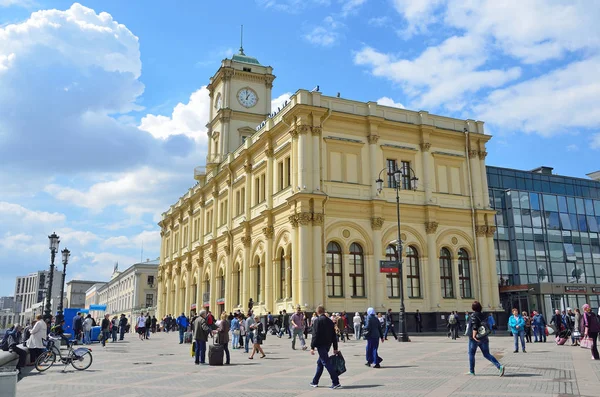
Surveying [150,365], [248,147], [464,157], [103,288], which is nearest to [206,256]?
[248,147]

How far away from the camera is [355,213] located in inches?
1420

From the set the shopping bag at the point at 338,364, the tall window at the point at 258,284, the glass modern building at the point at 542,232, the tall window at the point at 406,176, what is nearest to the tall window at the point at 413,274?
the tall window at the point at 406,176

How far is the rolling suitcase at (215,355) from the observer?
16973 millimetres

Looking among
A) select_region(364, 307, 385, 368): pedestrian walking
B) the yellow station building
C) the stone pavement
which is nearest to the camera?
the stone pavement

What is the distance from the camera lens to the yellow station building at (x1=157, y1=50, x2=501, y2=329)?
34.9 m

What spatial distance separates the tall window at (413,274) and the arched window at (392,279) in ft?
2.85

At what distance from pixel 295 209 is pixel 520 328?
58.9 ft

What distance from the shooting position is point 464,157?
135 feet

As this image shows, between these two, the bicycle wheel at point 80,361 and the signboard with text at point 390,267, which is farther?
the signboard with text at point 390,267

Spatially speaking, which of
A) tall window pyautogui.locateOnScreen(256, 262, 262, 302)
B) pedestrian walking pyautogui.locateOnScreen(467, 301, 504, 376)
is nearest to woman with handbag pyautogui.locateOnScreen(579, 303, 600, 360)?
pedestrian walking pyautogui.locateOnScreen(467, 301, 504, 376)

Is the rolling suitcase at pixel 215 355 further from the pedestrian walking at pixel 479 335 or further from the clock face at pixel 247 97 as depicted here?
the clock face at pixel 247 97

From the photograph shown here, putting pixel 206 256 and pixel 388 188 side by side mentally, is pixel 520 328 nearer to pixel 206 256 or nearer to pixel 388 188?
pixel 388 188

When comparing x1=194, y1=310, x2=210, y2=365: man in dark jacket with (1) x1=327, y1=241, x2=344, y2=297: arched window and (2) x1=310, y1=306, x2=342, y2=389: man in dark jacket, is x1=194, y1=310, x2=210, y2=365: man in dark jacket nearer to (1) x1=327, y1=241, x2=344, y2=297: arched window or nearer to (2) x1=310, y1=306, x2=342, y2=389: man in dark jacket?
(2) x1=310, y1=306, x2=342, y2=389: man in dark jacket

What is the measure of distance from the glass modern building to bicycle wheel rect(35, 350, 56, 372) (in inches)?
1412
